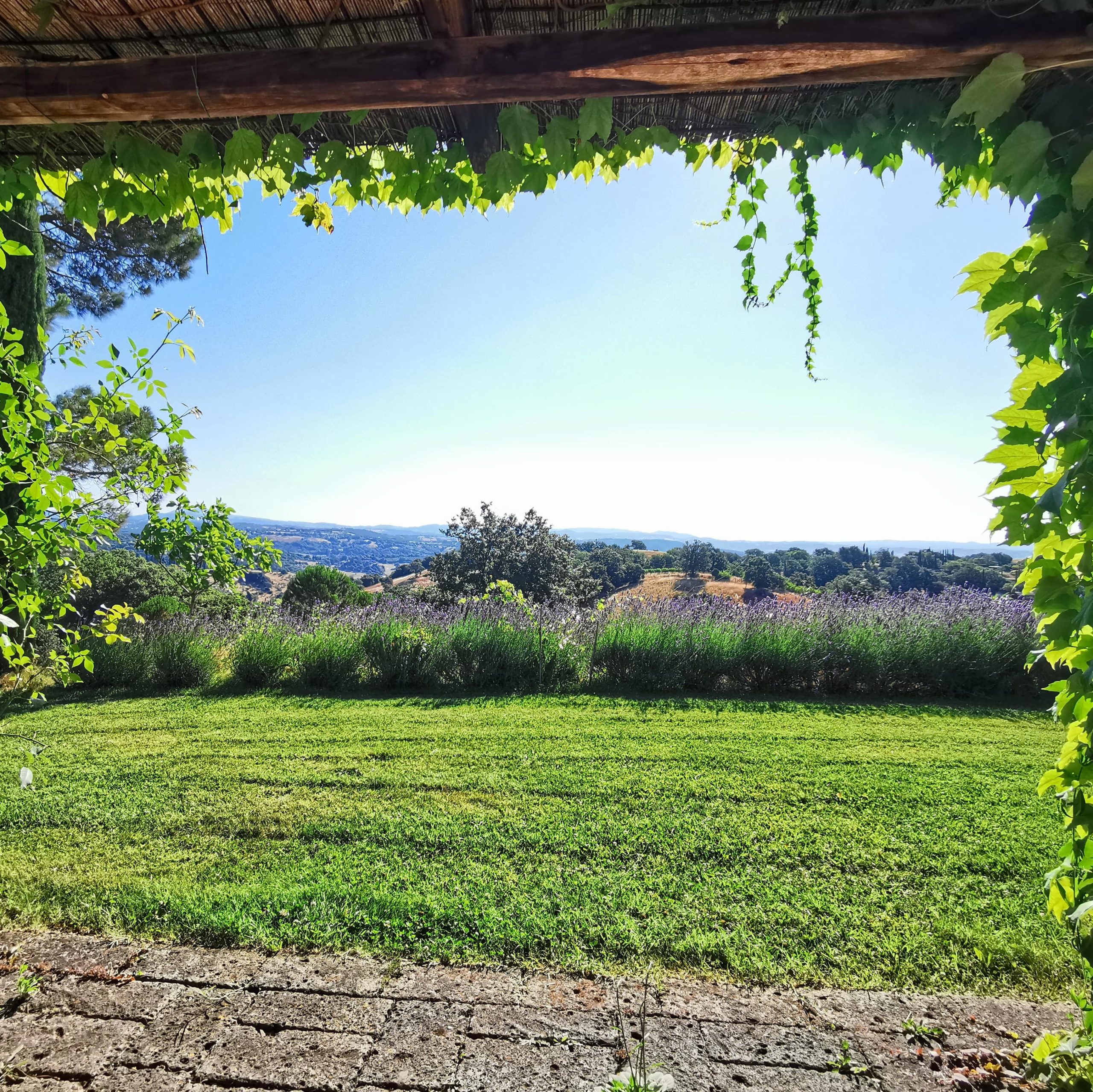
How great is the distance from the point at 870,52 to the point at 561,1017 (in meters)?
2.78

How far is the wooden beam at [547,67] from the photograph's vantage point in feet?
4.82

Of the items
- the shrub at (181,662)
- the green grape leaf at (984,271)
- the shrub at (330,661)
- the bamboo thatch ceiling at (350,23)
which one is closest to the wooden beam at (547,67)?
the bamboo thatch ceiling at (350,23)

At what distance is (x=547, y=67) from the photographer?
154 cm

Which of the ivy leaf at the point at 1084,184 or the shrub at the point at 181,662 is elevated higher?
the ivy leaf at the point at 1084,184

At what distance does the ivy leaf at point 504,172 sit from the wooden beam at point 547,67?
0.24 metres

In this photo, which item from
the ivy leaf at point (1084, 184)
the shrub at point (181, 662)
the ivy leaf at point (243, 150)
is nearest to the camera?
the ivy leaf at point (1084, 184)

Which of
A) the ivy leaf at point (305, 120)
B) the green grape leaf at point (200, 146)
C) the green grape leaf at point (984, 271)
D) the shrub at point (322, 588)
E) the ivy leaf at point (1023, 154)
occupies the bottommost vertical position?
the shrub at point (322, 588)

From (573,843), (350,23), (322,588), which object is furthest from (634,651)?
(322,588)

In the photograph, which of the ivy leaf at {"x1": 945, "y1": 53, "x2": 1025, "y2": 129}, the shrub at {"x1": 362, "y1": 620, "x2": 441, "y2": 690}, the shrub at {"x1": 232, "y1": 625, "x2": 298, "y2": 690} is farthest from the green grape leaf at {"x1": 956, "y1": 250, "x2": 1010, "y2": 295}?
the shrub at {"x1": 232, "y1": 625, "x2": 298, "y2": 690}

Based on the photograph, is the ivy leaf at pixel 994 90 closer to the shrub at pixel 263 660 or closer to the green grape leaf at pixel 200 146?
the green grape leaf at pixel 200 146

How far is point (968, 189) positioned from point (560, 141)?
144 cm

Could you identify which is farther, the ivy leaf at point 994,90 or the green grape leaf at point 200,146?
the green grape leaf at point 200,146

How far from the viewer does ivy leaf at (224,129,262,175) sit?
186cm

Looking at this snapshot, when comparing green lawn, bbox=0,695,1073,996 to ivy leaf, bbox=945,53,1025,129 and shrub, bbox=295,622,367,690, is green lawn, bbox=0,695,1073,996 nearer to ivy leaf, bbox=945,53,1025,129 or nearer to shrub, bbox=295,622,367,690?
shrub, bbox=295,622,367,690
